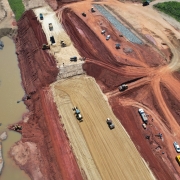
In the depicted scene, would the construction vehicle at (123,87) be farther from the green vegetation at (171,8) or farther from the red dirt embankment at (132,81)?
the green vegetation at (171,8)

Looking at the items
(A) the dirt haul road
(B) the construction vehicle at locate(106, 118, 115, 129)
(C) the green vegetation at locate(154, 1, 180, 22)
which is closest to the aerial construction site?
(A) the dirt haul road

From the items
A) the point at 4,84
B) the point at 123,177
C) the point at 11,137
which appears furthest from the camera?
the point at 4,84

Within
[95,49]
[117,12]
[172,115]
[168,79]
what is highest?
[117,12]

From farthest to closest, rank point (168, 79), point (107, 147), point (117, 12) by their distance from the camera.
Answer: point (117, 12)
point (168, 79)
point (107, 147)

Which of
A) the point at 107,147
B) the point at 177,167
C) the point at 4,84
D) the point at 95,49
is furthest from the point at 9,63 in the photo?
the point at 177,167

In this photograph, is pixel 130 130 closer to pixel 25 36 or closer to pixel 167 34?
pixel 167 34

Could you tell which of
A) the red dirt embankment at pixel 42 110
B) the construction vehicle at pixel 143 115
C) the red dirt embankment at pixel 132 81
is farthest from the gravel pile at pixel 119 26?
the construction vehicle at pixel 143 115
